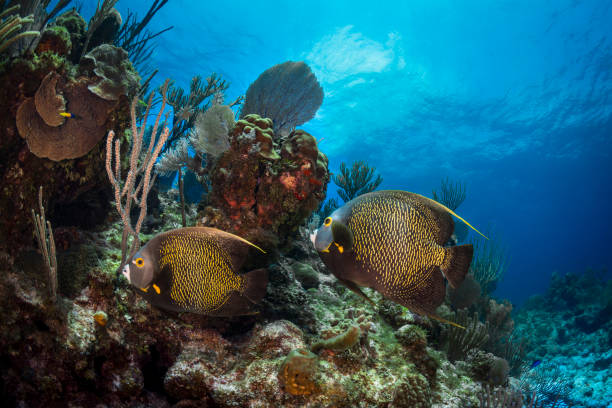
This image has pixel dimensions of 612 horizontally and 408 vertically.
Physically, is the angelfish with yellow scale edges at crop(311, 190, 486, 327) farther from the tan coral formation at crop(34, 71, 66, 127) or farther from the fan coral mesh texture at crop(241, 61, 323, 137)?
the fan coral mesh texture at crop(241, 61, 323, 137)

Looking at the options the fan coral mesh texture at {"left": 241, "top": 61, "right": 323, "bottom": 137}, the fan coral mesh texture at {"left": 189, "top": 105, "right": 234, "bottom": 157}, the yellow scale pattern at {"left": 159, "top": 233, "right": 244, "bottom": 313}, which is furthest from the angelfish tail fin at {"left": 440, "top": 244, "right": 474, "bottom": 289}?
the fan coral mesh texture at {"left": 241, "top": 61, "right": 323, "bottom": 137}

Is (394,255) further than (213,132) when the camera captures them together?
No

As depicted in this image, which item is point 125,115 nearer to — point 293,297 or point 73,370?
point 73,370

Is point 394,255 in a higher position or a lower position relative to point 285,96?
lower

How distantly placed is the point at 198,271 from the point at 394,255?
1230mm

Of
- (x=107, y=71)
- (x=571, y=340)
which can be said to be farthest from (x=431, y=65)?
(x=107, y=71)

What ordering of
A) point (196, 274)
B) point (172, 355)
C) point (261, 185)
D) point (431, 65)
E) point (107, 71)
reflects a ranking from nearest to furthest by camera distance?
point (196, 274) → point (172, 355) → point (107, 71) → point (261, 185) → point (431, 65)

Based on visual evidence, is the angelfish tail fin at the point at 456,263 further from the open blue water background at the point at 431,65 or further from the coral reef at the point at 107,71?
the open blue water background at the point at 431,65

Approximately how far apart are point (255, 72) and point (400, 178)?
33.3 metres

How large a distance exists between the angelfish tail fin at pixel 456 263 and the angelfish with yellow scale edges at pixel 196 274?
3.58 ft

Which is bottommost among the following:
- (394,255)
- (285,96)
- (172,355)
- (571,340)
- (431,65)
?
(172,355)

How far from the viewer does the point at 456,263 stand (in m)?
1.55

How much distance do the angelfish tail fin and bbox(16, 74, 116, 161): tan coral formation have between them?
325 centimetres

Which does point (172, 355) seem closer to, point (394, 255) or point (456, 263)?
point (394, 255)
